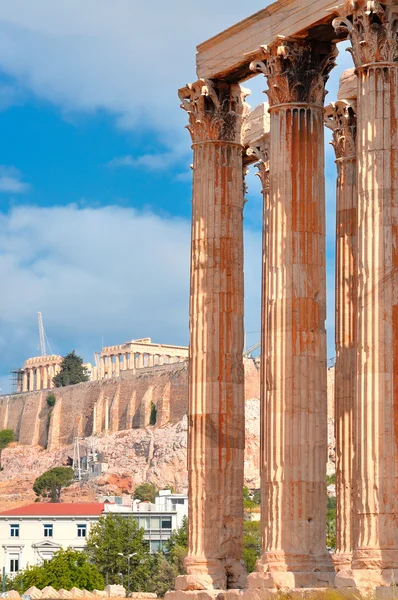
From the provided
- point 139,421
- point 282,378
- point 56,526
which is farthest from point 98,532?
point 282,378

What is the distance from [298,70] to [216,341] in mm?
6674

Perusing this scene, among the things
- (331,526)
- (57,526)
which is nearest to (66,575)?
(331,526)

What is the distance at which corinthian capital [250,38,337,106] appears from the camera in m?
33.3

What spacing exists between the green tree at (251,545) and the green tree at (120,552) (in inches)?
276

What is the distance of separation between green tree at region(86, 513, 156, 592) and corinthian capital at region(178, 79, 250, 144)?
70481 millimetres

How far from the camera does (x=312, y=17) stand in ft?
106

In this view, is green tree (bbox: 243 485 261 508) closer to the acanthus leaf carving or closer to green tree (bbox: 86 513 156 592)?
green tree (bbox: 86 513 156 592)

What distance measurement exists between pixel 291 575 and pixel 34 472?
170 metres

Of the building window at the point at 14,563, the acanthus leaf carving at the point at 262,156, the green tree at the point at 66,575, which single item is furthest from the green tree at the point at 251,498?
the acanthus leaf carving at the point at 262,156

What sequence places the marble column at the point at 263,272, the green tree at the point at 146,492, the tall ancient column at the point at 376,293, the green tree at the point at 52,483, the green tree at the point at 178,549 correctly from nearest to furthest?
the tall ancient column at the point at 376,293 → the marble column at the point at 263,272 → the green tree at the point at 178,549 → the green tree at the point at 146,492 → the green tree at the point at 52,483

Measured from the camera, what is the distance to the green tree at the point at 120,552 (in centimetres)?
10656

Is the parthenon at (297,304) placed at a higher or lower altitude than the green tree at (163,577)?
higher

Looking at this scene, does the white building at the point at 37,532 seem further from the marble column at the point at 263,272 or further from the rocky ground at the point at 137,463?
the marble column at the point at 263,272

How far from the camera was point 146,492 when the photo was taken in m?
166
